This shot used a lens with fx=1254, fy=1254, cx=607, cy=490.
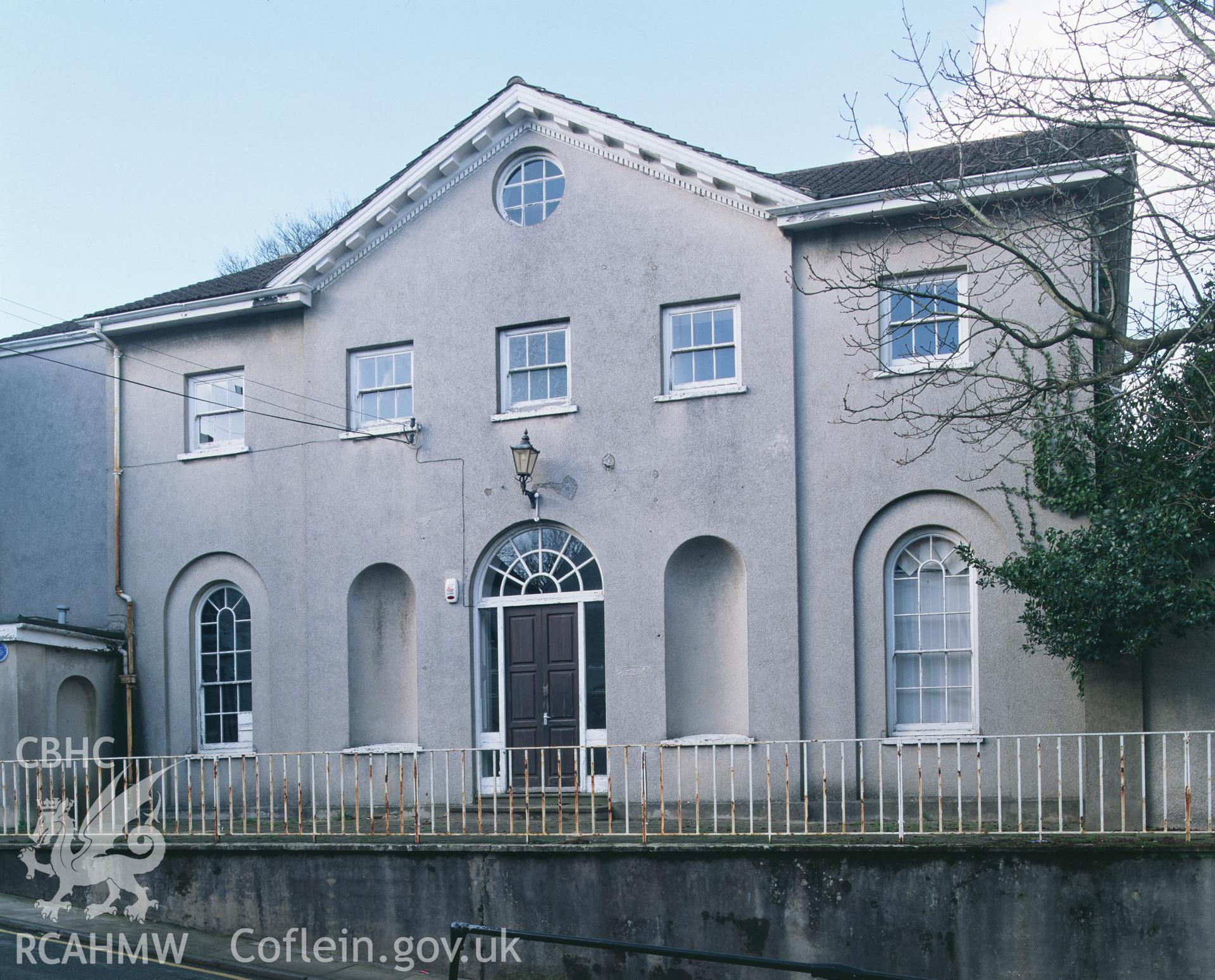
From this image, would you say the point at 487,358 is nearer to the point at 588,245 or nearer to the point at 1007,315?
the point at 588,245

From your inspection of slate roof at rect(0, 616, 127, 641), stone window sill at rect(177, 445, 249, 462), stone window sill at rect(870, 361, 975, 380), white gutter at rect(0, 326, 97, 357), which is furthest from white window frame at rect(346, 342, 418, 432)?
stone window sill at rect(870, 361, 975, 380)

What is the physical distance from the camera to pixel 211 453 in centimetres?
1725

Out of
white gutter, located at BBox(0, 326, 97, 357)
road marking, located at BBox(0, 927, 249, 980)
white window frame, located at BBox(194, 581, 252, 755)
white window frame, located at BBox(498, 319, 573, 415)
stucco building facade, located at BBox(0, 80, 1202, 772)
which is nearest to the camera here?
road marking, located at BBox(0, 927, 249, 980)

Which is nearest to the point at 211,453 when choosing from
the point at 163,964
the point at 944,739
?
the point at 163,964

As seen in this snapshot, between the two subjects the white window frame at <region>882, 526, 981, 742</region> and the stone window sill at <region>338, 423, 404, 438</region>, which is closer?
the white window frame at <region>882, 526, 981, 742</region>

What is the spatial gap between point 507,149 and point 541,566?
5367 mm

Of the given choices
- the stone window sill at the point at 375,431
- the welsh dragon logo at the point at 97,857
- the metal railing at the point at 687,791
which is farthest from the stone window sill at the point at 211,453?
the welsh dragon logo at the point at 97,857

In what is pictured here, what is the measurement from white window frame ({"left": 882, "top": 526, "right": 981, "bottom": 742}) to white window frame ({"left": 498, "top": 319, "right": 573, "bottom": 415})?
14.3 feet

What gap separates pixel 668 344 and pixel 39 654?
29.0 feet

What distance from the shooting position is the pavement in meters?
10.7

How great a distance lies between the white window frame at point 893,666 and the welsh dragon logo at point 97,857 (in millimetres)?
7986

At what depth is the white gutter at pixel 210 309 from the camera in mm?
16688

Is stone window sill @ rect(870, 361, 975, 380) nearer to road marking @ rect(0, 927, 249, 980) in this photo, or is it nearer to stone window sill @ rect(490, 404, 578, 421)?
stone window sill @ rect(490, 404, 578, 421)

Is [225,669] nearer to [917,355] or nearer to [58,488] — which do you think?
[58,488]
